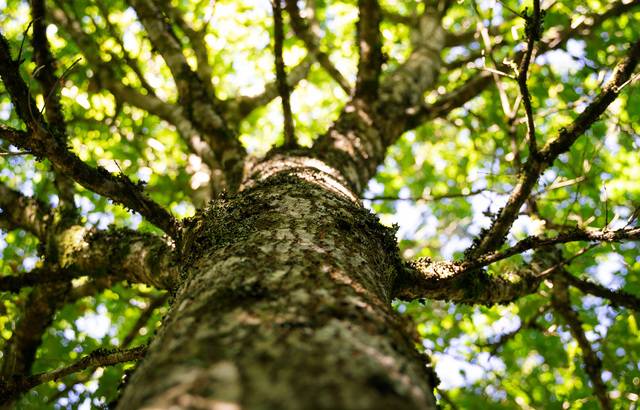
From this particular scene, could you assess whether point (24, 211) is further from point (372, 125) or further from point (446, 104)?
point (446, 104)

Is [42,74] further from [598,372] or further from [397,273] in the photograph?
[598,372]

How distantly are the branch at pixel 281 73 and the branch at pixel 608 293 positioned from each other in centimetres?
216

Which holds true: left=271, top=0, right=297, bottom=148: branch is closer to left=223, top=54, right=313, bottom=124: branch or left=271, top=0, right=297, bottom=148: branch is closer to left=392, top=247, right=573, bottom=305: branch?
left=392, top=247, right=573, bottom=305: branch

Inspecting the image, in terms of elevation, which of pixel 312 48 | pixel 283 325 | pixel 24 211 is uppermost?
pixel 312 48

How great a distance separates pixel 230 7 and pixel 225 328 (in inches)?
266

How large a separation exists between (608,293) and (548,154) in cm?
124

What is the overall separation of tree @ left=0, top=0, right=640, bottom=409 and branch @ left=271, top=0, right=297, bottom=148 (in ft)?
0.05

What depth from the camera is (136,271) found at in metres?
2.95

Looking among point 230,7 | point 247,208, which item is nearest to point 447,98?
point 247,208

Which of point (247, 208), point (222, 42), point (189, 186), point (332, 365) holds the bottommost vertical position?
point (332, 365)

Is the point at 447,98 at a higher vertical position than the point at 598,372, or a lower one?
higher

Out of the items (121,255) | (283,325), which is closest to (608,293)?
(283,325)

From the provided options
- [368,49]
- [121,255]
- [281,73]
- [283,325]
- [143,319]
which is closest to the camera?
[283,325]

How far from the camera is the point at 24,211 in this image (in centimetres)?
378
